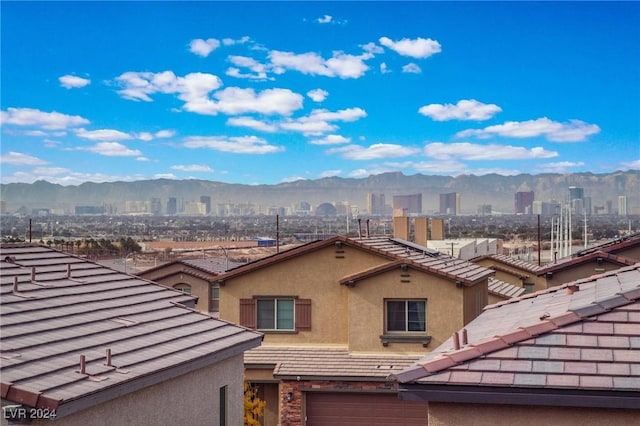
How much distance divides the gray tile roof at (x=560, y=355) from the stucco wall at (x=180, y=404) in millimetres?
3904

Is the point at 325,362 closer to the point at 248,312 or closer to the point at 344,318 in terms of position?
the point at 344,318

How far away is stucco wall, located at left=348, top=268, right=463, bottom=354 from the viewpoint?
75.5 feet

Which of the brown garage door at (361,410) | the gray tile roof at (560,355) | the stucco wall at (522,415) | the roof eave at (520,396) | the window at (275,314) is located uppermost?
the gray tile roof at (560,355)

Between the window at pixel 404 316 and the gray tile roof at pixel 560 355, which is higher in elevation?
the gray tile roof at pixel 560 355

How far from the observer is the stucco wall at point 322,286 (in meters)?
24.4

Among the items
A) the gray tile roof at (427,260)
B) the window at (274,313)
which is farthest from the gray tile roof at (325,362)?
the gray tile roof at (427,260)

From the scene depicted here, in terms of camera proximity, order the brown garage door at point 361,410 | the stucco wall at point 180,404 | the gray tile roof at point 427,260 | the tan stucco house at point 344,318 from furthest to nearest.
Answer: the gray tile roof at point 427,260, the tan stucco house at point 344,318, the brown garage door at point 361,410, the stucco wall at point 180,404

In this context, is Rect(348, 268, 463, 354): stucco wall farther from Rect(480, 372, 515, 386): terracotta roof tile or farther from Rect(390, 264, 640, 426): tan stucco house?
Rect(480, 372, 515, 386): terracotta roof tile

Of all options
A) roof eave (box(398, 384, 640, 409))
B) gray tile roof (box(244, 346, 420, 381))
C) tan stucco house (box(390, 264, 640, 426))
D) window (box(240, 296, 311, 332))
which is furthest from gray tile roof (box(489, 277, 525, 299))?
roof eave (box(398, 384, 640, 409))

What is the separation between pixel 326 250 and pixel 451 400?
1595 centimetres

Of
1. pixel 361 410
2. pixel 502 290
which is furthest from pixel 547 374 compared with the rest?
pixel 502 290

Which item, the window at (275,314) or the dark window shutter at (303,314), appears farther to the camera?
the window at (275,314)

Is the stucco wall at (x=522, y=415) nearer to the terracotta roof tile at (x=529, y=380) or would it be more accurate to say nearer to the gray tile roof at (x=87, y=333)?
the terracotta roof tile at (x=529, y=380)

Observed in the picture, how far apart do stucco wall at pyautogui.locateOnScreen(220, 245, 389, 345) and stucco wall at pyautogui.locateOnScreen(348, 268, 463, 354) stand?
104 centimetres
